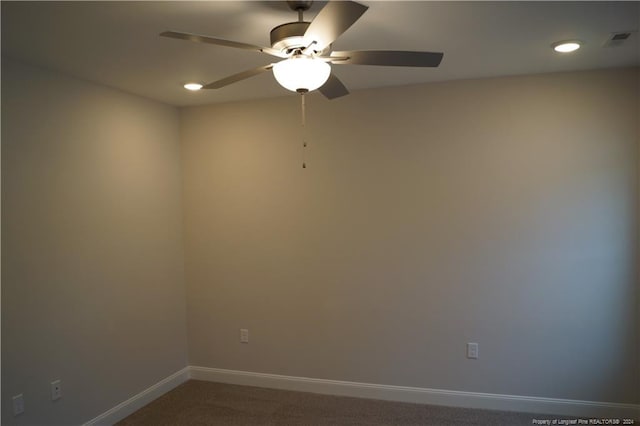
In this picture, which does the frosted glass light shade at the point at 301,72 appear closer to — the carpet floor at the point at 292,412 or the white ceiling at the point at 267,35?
the white ceiling at the point at 267,35

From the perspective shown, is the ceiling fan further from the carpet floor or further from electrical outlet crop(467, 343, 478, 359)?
the carpet floor

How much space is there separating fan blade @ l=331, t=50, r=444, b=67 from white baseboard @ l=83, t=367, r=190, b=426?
300 cm

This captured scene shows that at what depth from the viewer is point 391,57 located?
194 cm

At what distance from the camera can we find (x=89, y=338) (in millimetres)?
3178

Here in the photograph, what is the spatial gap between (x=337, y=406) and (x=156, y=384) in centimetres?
154

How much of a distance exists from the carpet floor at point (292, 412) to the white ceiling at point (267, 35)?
8.23ft

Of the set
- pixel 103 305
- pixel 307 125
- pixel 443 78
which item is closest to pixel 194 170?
pixel 307 125

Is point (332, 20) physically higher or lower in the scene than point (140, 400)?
higher

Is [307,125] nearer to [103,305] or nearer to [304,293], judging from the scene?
[304,293]

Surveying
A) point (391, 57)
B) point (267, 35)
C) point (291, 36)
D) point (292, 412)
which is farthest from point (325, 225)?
point (291, 36)

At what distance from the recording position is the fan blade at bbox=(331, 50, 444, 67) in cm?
188

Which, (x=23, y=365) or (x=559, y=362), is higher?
(x=23, y=365)

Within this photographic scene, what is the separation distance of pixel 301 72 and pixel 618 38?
191 cm

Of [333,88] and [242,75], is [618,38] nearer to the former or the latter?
[333,88]
